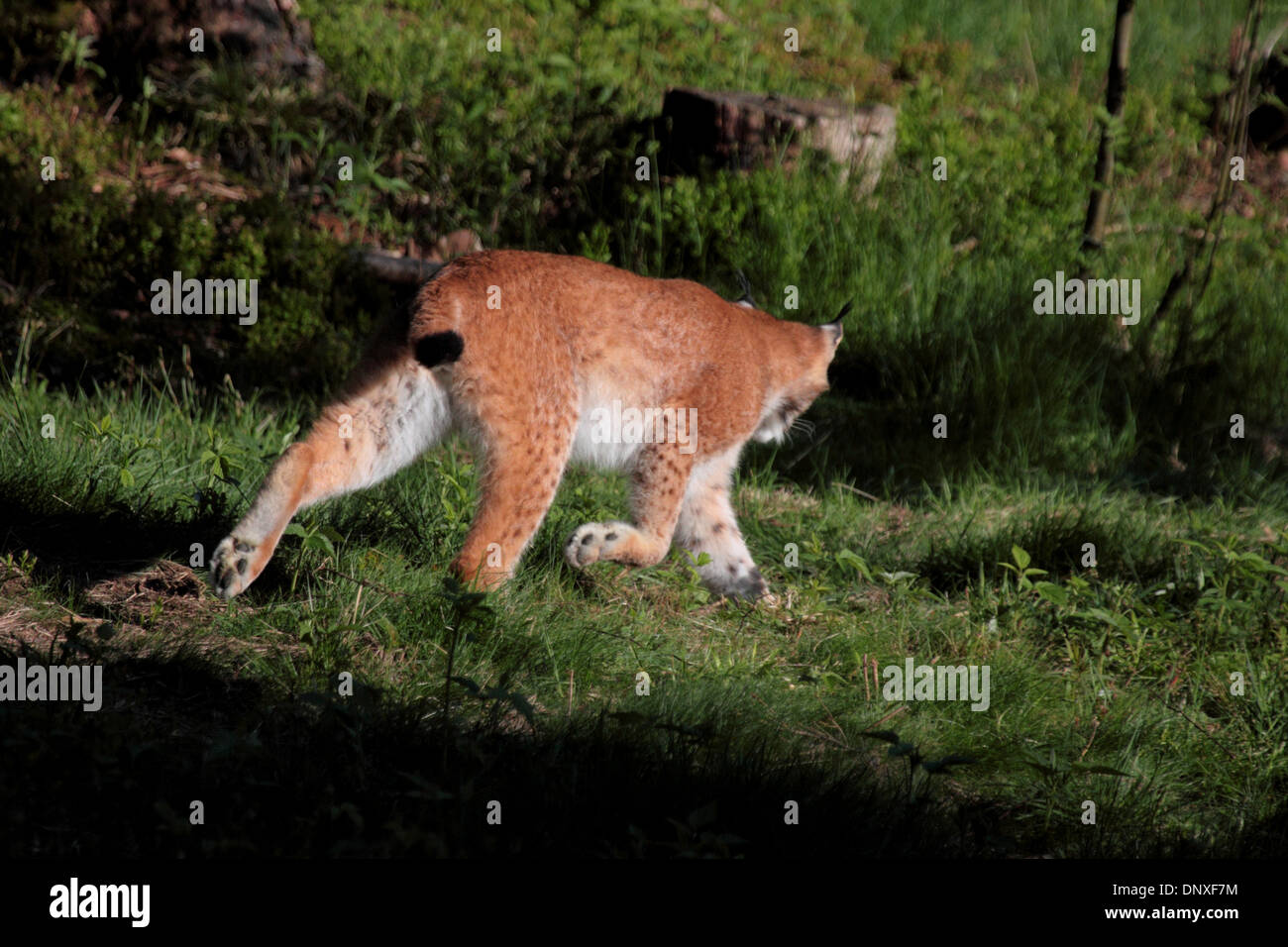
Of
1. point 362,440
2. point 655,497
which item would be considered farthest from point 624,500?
point 362,440

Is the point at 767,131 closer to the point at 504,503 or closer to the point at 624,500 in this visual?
the point at 624,500

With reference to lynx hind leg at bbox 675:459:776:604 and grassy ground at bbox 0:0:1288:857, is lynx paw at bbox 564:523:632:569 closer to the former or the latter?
grassy ground at bbox 0:0:1288:857

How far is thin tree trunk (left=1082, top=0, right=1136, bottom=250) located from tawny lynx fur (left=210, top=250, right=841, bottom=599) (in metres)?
3.04

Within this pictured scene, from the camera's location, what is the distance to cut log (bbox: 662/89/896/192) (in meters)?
7.68

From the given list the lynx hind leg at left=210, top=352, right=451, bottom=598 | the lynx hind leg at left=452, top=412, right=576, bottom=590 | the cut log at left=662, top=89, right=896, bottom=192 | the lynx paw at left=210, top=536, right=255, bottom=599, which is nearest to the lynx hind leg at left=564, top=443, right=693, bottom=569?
the lynx hind leg at left=452, top=412, right=576, bottom=590

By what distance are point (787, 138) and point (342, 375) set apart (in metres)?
2.98

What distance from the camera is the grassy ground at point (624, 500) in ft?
10.6

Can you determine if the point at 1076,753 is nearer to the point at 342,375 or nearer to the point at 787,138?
the point at 342,375

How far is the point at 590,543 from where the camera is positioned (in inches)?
172

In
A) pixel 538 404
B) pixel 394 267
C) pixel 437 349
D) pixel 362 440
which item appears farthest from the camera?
pixel 394 267

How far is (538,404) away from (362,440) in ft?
1.91

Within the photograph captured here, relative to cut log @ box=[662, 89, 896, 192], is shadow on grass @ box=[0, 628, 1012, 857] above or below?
below
